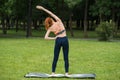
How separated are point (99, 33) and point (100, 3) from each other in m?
9.49

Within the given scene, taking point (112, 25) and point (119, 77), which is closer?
point (119, 77)

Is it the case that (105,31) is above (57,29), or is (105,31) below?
below

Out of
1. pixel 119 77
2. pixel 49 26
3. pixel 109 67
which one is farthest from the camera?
pixel 109 67

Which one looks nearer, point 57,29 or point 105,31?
point 57,29

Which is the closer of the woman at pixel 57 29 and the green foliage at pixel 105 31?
the woman at pixel 57 29

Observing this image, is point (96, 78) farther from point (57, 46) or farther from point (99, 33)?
point (99, 33)

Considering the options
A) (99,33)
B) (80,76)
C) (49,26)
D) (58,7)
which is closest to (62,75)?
(80,76)

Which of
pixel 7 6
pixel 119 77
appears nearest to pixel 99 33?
pixel 7 6

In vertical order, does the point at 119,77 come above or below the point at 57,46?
below

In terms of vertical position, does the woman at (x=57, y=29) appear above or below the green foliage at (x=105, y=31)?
above

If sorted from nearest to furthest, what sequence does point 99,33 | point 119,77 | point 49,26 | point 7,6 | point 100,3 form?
point 49,26
point 119,77
point 99,33
point 7,6
point 100,3

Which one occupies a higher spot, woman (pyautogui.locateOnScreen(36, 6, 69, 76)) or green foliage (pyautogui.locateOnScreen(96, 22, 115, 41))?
woman (pyautogui.locateOnScreen(36, 6, 69, 76))

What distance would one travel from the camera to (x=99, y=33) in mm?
37656

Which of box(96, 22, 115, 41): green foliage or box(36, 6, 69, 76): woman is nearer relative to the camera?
box(36, 6, 69, 76): woman
